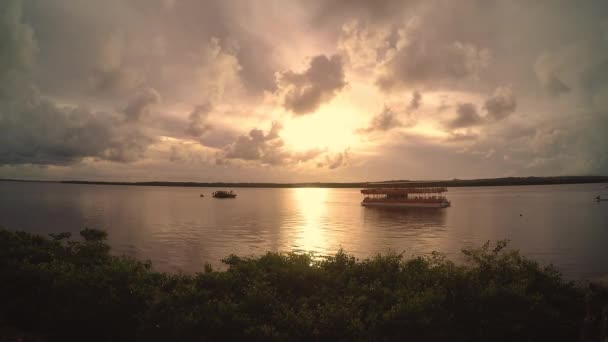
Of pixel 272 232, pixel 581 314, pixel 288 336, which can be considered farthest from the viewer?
pixel 272 232

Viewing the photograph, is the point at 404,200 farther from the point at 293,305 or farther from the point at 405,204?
the point at 293,305

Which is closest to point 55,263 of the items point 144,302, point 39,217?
point 144,302

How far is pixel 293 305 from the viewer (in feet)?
37.9

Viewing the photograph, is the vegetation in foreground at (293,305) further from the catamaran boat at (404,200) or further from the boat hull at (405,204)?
the catamaran boat at (404,200)

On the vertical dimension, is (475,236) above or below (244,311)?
below

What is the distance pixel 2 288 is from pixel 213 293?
25.0ft

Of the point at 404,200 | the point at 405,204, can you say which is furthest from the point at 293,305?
the point at 404,200

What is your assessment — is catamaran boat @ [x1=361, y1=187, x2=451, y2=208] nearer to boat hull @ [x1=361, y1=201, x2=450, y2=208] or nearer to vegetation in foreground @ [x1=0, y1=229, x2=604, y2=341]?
boat hull @ [x1=361, y1=201, x2=450, y2=208]

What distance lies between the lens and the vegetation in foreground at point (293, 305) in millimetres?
9086

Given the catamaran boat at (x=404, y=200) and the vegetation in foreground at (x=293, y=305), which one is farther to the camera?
the catamaran boat at (x=404, y=200)

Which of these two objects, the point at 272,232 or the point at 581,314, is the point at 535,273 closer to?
the point at 581,314

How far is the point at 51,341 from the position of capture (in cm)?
1022

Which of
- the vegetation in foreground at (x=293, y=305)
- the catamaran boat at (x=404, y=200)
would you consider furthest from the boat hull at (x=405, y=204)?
the vegetation in foreground at (x=293, y=305)

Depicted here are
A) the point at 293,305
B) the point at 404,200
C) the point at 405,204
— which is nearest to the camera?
the point at 293,305
